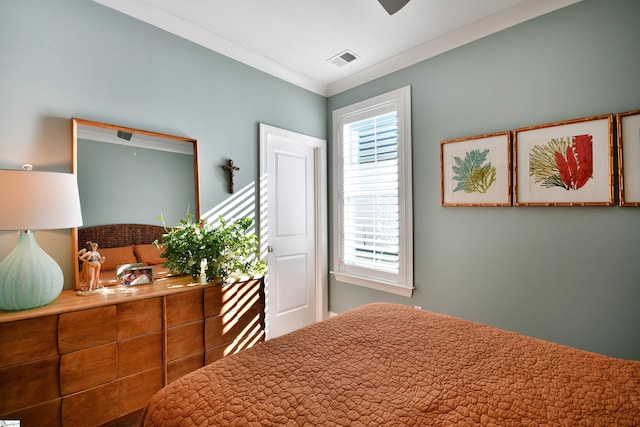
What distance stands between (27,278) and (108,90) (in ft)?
4.09

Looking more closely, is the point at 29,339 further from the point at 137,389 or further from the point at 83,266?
the point at 137,389

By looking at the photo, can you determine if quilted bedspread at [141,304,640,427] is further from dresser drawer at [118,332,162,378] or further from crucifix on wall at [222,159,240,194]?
crucifix on wall at [222,159,240,194]

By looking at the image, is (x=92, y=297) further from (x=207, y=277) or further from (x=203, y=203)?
(x=203, y=203)

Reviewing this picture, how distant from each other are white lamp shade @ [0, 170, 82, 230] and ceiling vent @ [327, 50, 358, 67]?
2.29m

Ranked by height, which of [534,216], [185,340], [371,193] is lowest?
[185,340]

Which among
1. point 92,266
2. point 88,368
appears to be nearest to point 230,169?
point 92,266

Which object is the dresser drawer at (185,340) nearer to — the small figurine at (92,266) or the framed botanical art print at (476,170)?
the small figurine at (92,266)

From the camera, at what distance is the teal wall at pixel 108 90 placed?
1.71 m

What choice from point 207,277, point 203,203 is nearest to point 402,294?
point 207,277

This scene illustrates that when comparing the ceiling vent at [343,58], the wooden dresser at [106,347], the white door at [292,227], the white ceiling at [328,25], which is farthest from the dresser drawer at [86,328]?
the ceiling vent at [343,58]

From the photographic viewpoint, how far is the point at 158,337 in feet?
6.04

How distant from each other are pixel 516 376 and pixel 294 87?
300 cm

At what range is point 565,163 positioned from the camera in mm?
1970

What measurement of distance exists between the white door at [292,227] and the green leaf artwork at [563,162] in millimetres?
1988
